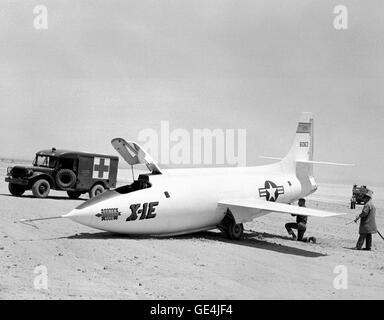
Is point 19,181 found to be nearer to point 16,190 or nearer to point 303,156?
point 16,190

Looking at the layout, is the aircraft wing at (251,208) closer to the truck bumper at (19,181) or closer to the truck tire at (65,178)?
the truck tire at (65,178)

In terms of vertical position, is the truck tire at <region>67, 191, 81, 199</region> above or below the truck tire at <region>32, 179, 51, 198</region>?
below

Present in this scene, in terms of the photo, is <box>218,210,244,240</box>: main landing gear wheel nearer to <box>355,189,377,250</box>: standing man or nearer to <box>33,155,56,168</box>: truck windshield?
<box>355,189,377,250</box>: standing man

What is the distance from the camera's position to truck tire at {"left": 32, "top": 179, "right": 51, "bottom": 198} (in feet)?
88.2

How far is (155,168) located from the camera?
51.4 feet

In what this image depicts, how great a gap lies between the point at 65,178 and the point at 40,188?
1.42 m

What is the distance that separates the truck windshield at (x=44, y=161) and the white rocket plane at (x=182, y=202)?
41.1 ft

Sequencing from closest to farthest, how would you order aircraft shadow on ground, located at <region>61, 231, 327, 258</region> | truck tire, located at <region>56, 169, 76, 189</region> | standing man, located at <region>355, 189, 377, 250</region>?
1. aircraft shadow on ground, located at <region>61, 231, 327, 258</region>
2. standing man, located at <region>355, 189, 377, 250</region>
3. truck tire, located at <region>56, 169, 76, 189</region>

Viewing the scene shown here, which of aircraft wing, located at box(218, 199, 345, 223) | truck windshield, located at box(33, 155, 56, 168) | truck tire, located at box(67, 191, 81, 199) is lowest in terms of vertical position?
truck tire, located at box(67, 191, 81, 199)

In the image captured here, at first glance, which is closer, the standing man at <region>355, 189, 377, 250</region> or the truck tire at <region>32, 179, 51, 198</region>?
the standing man at <region>355, 189, 377, 250</region>

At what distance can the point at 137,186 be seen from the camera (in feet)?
49.0

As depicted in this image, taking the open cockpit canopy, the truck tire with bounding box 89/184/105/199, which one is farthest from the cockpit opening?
the truck tire with bounding box 89/184/105/199

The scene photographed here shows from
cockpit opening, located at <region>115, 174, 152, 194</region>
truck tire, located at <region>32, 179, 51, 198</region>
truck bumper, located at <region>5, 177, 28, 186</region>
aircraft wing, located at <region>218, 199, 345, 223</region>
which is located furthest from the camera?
truck bumper, located at <region>5, 177, 28, 186</region>

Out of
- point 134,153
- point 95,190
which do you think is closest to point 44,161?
point 95,190
